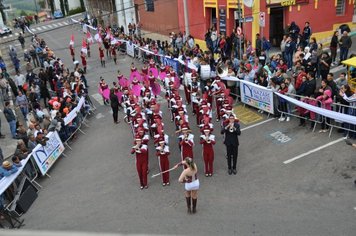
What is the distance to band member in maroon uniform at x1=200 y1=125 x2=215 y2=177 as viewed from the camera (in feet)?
33.9

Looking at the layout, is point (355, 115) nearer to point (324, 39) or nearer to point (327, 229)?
point (327, 229)

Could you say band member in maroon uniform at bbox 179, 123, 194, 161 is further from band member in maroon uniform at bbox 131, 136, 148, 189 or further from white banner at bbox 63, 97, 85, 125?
white banner at bbox 63, 97, 85, 125

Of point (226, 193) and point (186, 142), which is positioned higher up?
point (186, 142)

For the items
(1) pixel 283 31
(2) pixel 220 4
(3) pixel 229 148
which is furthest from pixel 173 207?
(2) pixel 220 4

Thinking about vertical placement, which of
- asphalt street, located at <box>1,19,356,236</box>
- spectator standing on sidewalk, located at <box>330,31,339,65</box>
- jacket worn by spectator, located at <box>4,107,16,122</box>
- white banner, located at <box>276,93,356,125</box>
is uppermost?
spectator standing on sidewalk, located at <box>330,31,339,65</box>

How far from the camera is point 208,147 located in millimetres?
10438

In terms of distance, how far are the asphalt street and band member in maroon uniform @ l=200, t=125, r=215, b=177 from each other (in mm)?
301

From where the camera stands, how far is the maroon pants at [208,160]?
10492 millimetres

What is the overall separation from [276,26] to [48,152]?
597 inches

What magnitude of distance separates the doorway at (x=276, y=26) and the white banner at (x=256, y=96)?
836cm

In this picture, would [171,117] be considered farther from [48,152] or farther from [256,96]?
[48,152]

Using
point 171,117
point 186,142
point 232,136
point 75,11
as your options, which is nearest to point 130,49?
point 171,117

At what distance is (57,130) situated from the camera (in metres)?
13.9

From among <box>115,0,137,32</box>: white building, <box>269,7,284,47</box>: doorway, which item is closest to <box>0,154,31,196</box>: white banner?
<box>269,7,284,47</box>: doorway
